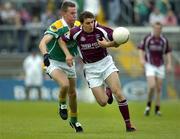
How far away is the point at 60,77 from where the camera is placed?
664 inches

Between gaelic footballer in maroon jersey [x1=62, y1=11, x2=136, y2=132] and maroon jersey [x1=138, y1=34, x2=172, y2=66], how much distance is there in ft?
25.2

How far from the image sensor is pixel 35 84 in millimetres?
35562

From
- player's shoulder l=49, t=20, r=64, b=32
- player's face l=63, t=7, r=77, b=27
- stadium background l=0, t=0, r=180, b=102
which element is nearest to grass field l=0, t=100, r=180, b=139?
player's shoulder l=49, t=20, r=64, b=32

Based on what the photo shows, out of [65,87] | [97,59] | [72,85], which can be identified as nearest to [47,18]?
[72,85]

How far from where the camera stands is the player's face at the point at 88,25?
16.0 m

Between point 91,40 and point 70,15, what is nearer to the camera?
point 91,40

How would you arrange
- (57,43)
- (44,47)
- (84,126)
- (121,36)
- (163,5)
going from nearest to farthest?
(121,36), (44,47), (57,43), (84,126), (163,5)

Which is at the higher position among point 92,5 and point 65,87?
point 92,5

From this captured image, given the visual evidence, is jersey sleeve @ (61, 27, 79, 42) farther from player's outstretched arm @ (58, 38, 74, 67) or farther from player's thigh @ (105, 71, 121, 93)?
player's thigh @ (105, 71, 121, 93)

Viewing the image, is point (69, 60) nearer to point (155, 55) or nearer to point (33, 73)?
point (155, 55)

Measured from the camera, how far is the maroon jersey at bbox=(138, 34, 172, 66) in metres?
24.1

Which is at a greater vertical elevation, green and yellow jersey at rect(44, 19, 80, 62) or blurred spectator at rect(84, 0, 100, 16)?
blurred spectator at rect(84, 0, 100, 16)

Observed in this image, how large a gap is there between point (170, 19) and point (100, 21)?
342 cm

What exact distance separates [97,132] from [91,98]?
61.1 ft
